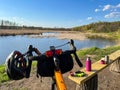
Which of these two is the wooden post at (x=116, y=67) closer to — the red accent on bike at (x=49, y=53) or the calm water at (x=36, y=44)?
the red accent on bike at (x=49, y=53)

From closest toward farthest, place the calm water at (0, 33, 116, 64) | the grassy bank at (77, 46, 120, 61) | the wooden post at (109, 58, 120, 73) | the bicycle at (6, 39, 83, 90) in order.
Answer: the bicycle at (6, 39, 83, 90), the wooden post at (109, 58, 120, 73), the grassy bank at (77, 46, 120, 61), the calm water at (0, 33, 116, 64)

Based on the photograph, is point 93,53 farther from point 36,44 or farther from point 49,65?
point 36,44

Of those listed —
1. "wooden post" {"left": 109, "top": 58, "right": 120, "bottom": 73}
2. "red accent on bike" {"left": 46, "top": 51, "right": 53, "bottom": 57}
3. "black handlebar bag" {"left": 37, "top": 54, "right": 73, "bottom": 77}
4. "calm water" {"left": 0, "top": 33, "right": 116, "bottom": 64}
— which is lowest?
"calm water" {"left": 0, "top": 33, "right": 116, "bottom": 64}

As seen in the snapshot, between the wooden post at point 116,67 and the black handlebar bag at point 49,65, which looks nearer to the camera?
the black handlebar bag at point 49,65

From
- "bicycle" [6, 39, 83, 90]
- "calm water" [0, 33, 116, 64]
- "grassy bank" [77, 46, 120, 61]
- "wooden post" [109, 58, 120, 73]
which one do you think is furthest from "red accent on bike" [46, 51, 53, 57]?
"calm water" [0, 33, 116, 64]

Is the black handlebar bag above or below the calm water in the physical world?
above

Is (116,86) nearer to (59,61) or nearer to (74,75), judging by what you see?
(74,75)

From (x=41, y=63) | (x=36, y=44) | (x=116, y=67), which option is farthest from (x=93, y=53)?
(x=36, y=44)

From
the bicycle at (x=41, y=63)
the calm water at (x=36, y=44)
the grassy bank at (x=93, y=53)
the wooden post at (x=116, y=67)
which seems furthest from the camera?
the calm water at (x=36, y=44)

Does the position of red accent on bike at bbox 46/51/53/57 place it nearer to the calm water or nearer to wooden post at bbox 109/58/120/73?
wooden post at bbox 109/58/120/73

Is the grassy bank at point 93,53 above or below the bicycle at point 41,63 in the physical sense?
below

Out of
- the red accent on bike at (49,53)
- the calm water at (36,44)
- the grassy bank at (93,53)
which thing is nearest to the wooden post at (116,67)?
the grassy bank at (93,53)

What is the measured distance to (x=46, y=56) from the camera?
1.80 m

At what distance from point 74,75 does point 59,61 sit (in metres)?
2.07
